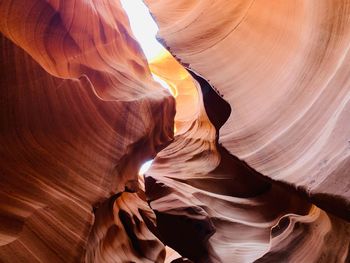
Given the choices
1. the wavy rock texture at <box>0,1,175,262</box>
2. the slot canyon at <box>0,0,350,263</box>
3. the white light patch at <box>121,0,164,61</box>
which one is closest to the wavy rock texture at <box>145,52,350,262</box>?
the slot canyon at <box>0,0,350,263</box>

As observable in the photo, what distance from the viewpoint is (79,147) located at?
2488 millimetres

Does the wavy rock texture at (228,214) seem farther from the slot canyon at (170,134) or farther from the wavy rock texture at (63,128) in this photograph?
the wavy rock texture at (63,128)

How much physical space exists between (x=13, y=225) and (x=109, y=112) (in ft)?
3.38

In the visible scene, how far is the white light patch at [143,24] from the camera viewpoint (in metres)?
5.46

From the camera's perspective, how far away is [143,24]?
6020 mm

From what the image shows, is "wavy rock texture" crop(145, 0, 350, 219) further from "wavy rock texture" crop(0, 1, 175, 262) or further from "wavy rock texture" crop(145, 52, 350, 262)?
"wavy rock texture" crop(0, 1, 175, 262)

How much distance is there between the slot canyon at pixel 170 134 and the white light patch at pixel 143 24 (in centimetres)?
178

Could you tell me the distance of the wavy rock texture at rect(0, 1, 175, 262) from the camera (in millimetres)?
2086

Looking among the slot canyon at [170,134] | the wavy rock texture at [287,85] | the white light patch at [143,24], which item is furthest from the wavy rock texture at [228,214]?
the white light patch at [143,24]

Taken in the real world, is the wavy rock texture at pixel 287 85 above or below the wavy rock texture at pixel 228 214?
above

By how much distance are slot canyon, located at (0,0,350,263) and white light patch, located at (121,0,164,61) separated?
1784mm

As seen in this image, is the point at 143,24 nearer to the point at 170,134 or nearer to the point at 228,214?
the point at 170,134

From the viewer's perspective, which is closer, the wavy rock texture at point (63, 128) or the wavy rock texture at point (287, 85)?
the wavy rock texture at point (287, 85)

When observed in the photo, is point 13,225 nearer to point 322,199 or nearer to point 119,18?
point 322,199
